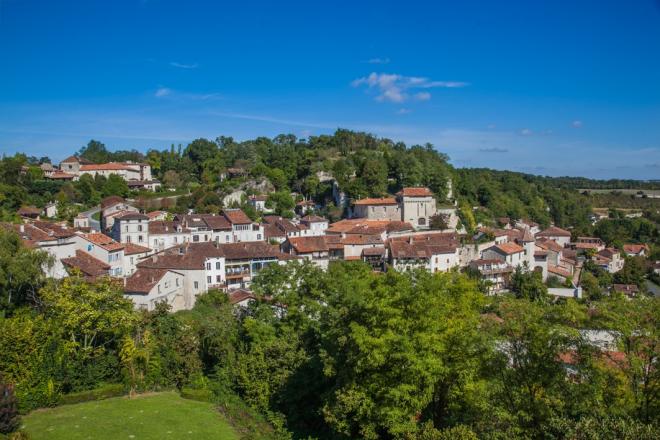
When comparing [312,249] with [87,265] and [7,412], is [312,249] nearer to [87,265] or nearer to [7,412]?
[87,265]

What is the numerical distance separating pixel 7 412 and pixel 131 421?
4.79 metres

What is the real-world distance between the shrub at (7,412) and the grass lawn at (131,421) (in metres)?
0.90

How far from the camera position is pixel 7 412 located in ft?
63.4

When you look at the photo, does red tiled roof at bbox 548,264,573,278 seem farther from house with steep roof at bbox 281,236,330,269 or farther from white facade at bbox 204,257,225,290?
white facade at bbox 204,257,225,290

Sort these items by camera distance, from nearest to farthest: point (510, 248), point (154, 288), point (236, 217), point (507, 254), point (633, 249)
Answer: point (154, 288)
point (507, 254)
point (236, 217)
point (510, 248)
point (633, 249)

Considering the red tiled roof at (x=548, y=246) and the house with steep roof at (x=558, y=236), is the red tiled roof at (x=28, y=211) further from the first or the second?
the house with steep roof at (x=558, y=236)

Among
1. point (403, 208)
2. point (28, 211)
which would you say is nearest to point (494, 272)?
point (403, 208)

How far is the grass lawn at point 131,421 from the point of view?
20.5m

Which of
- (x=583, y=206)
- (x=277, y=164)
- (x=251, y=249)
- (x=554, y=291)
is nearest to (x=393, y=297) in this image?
(x=251, y=249)

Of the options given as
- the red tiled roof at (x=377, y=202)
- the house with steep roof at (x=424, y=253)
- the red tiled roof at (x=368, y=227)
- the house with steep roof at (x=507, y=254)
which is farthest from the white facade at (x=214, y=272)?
the house with steep roof at (x=507, y=254)

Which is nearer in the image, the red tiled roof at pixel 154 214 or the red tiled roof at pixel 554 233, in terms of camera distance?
the red tiled roof at pixel 154 214

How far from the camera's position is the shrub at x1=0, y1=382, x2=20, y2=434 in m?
19.2

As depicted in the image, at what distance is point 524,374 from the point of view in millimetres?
15836

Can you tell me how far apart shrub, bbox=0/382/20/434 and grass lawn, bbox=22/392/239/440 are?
90 cm
